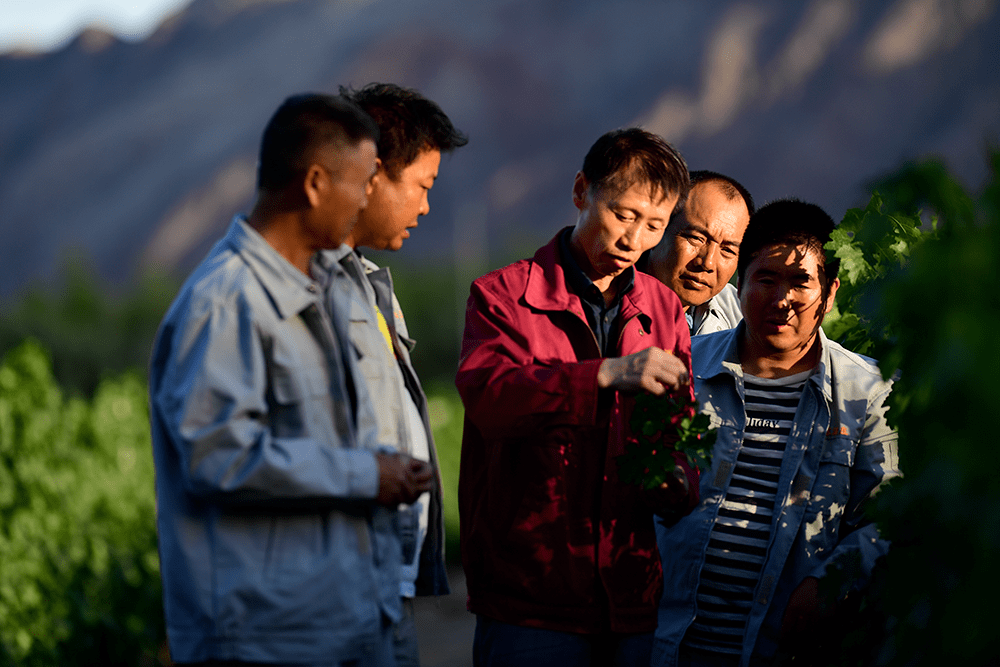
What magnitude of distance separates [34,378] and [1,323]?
2010cm

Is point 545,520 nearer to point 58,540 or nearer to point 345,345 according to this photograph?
point 345,345

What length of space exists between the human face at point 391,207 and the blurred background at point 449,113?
488 inches

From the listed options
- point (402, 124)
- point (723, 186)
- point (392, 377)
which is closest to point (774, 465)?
point (723, 186)

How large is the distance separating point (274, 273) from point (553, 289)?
2.50ft

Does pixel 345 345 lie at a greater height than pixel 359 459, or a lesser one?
greater

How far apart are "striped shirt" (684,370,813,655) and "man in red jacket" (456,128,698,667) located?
0.23 m

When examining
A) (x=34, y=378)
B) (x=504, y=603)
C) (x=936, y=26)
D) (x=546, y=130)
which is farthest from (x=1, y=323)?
(x=936, y=26)

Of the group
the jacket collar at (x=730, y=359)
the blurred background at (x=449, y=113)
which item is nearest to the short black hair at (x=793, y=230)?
the jacket collar at (x=730, y=359)

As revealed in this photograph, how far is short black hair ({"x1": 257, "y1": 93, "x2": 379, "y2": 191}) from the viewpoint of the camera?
6.73 feet

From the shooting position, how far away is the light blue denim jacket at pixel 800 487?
2.57 metres

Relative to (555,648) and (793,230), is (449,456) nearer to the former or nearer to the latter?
(793,230)

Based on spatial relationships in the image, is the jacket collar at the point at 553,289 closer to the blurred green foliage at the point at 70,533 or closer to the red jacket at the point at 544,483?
the red jacket at the point at 544,483

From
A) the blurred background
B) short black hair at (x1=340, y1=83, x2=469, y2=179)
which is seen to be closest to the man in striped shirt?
short black hair at (x1=340, y1=83, x2=469, y2=179)

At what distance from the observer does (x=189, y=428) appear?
1.87 meters
